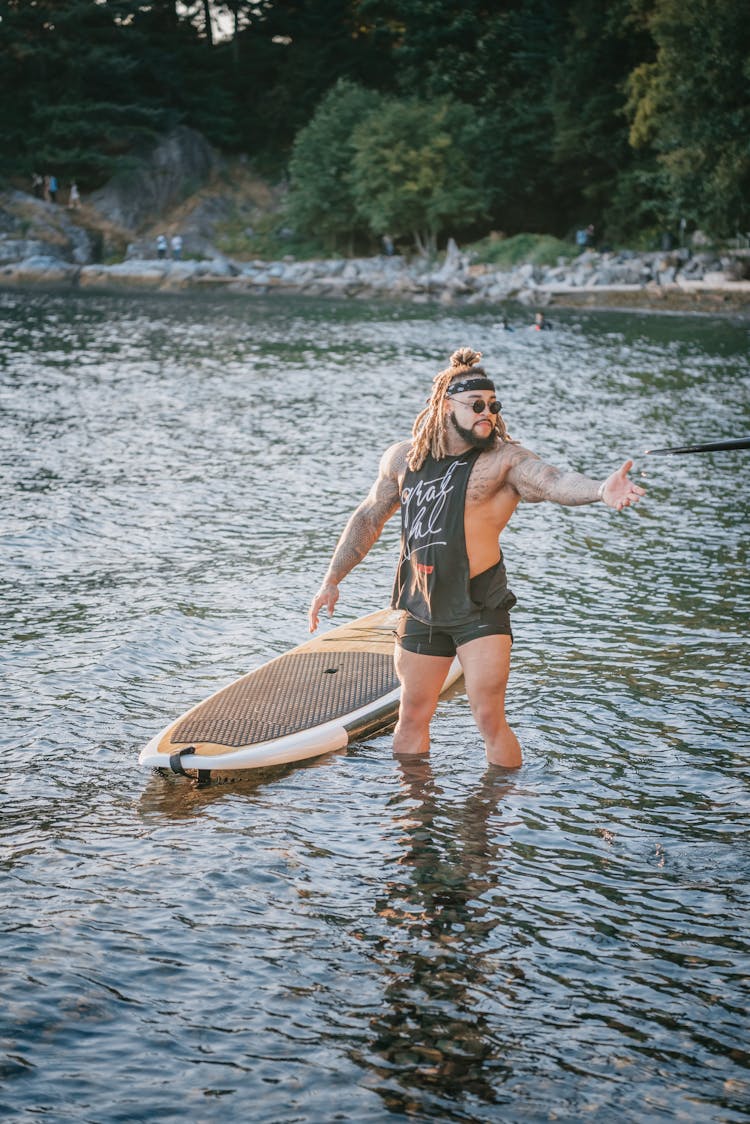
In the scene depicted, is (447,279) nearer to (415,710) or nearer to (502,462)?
(415,710)

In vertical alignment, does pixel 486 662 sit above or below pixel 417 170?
below

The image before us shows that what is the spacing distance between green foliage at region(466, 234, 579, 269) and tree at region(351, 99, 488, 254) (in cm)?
211

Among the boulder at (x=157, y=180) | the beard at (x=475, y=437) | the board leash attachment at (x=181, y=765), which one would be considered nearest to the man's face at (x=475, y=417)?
the beard at (x=475, y=437)

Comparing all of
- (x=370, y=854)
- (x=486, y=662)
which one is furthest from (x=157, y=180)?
(x=370, y=854)

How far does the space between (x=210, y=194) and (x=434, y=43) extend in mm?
16287

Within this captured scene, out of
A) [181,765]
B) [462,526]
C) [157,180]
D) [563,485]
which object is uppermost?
[157,180]

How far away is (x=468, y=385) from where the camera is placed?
21.6 feet

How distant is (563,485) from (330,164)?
63.3 metres

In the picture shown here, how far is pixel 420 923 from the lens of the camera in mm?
5848

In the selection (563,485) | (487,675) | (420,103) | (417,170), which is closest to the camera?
(563,485)

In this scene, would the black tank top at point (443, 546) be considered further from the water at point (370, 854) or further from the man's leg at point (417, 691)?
the water at point (370, 854)

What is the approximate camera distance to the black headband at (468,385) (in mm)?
6586

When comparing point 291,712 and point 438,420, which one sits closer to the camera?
point 438,420

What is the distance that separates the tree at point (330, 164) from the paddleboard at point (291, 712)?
59307 millimetres
